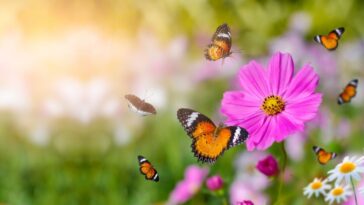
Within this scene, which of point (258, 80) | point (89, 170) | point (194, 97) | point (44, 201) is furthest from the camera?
point (194, 97)

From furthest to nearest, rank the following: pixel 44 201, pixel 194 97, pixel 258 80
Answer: pixel 194 97, pixel 44 201, pixel 258 80

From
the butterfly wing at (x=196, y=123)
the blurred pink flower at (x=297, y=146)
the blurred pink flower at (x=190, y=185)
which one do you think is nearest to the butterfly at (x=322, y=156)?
the butterfly wing at (x=196, y=123)

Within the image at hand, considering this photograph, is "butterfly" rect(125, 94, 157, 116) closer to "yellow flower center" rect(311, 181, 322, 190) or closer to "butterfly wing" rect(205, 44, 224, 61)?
"butterfly wing" rect(205, 44, 224, 61)

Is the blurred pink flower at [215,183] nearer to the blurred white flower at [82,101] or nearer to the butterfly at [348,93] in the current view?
the butterfly at [348,93]

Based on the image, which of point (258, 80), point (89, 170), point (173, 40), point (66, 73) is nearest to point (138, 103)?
point (258, 80)

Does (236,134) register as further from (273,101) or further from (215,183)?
(215,183)

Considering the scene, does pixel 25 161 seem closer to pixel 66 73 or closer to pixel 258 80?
pixel 66 73
